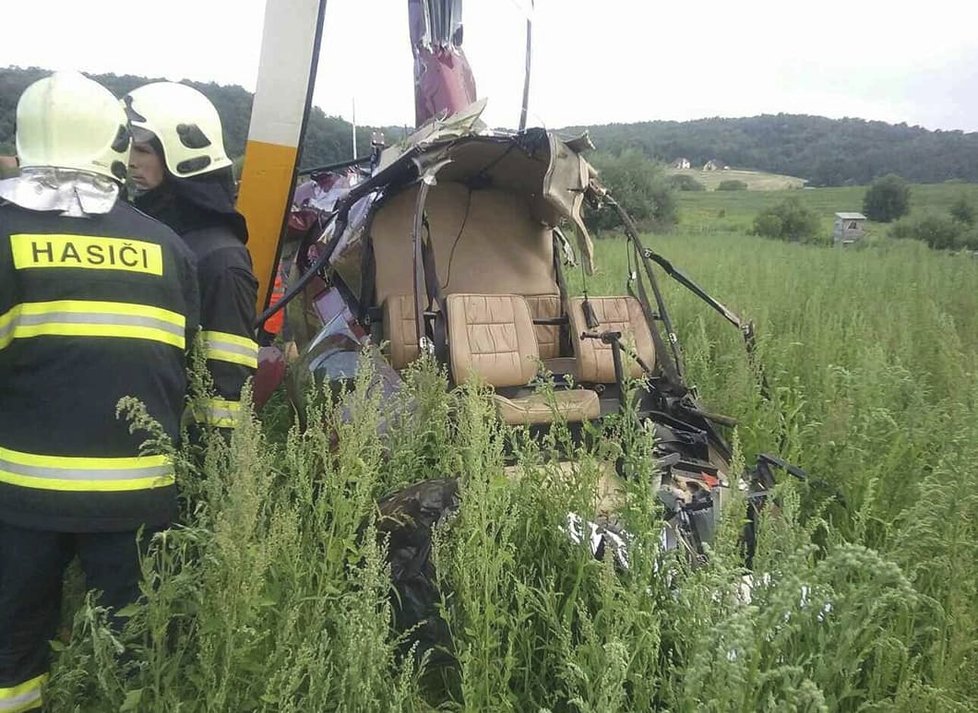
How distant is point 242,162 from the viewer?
5141 millimetres

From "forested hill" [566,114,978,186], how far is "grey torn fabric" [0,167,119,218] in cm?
3468

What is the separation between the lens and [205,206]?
112 inches

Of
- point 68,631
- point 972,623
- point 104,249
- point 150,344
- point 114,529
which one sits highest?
point 104,249

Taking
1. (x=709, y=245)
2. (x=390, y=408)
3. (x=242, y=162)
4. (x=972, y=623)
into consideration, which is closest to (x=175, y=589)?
(x=390, y=408)

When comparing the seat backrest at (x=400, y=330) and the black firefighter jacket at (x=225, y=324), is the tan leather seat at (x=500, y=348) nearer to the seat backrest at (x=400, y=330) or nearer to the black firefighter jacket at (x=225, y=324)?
the seat backrest at (x=400, y=330)

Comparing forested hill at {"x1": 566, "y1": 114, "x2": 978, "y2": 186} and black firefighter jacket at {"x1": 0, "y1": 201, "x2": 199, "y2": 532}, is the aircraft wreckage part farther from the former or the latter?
forested hill at {"x1": 566, "y1": 114, "x2": 978, "y2": 186}

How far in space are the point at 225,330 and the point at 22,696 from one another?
4.17 feet

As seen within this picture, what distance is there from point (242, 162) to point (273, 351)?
1.47 metres

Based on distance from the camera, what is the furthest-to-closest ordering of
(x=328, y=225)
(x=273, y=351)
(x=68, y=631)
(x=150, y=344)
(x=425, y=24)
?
(x=425, y=24) < (x=328, y=225) < (x=273, y=351) < (x=68, y=631) < (x=150, y=344)

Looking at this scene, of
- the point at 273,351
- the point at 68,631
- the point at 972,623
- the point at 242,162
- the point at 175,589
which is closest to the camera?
the point at 175,589

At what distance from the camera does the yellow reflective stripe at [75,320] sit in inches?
78.8

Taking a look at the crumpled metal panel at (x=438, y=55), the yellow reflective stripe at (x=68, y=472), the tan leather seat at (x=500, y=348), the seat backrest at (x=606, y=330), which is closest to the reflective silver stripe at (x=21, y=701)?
the yellow reflective stripe at (x=68, y=472)

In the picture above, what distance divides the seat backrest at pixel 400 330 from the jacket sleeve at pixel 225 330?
7.26 feet

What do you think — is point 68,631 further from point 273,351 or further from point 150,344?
point 273,351
